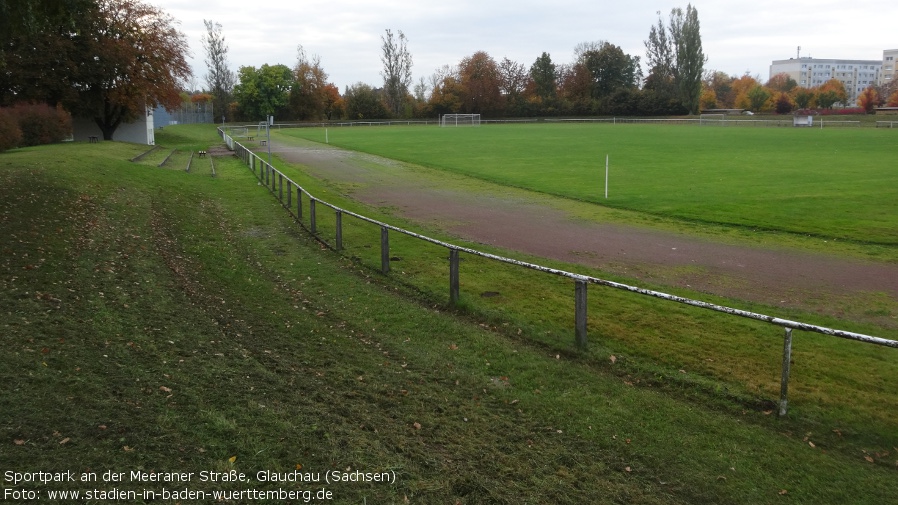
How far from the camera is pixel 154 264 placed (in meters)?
11.6

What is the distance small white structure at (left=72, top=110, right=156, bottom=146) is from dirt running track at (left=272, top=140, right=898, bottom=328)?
36512 millimetres

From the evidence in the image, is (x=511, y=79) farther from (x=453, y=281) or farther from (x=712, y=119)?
(x=453, y=281)

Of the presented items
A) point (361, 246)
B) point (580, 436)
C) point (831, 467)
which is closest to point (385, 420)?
point (580, 436)

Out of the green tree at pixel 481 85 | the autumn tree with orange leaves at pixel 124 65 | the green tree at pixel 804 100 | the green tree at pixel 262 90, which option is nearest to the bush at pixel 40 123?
the autumn tree with orange leaves at pixel 124 65

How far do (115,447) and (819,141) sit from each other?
166ft

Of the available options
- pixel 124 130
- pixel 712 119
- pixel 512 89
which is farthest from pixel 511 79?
pixel 124 130

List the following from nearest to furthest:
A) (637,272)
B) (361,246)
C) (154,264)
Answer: (154,264) → (637,272) → (361,246)

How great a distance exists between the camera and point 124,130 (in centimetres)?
5281

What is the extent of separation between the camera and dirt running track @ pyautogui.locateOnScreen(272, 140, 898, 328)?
10.9 meters

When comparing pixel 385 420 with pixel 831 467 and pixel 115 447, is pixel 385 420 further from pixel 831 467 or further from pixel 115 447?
pixel 831 467

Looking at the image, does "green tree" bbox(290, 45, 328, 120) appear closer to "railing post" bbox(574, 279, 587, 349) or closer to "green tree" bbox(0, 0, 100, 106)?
"green tree" bbox(0, 0, 100, 106)

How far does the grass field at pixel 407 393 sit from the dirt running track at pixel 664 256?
2.28 metres

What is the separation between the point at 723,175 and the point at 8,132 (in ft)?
103

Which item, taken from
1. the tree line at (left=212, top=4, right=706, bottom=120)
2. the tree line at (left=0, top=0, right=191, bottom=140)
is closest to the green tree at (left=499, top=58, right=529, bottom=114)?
the tree line at (left=212, top=4, right=706, bottom=120)
